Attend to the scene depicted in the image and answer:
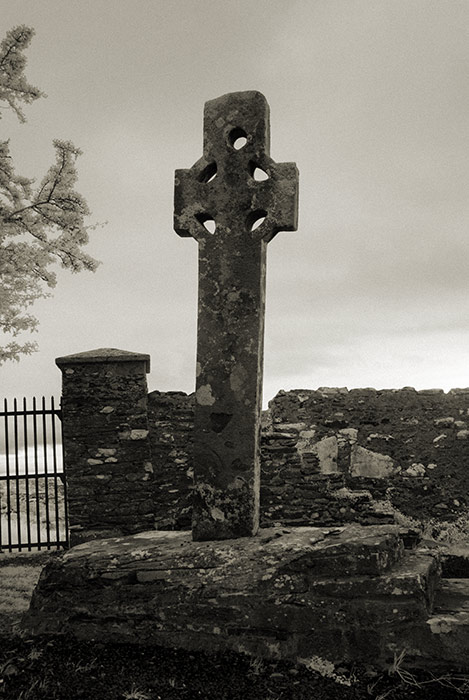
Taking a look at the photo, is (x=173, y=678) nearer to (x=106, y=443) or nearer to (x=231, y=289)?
(x=231, y=289)

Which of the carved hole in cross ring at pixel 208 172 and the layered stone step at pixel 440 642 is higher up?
the carved hole in cross ring at pixel 208 172

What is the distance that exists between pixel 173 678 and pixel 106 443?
17.8ft

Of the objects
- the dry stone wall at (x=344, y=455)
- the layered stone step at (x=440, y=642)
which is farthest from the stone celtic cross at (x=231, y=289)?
the dry stone wall at (x=344, y=455)

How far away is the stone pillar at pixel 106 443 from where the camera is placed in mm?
8656

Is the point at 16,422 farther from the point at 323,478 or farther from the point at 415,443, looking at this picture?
the point at 415,443

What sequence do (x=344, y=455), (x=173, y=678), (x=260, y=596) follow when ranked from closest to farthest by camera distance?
(x=173, y=678), (x=260, y=596), (x=344, y=455)

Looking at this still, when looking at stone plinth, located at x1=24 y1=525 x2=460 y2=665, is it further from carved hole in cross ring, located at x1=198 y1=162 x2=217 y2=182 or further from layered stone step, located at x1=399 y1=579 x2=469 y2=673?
carved hole in cross ring, located at x1=198 y1=162 x2=217 y2=182

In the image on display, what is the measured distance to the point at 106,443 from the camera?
28.7ft

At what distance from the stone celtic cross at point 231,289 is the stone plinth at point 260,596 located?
444mm

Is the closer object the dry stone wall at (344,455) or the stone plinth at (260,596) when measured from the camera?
the stone plinth at (260,596)

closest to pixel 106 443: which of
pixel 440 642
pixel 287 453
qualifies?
pixel 287 453

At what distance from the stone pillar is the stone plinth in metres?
4.24

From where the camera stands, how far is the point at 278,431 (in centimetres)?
885

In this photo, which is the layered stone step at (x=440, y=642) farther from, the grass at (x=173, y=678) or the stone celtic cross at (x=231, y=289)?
the stone celtic cross at (x=231, y=289)
